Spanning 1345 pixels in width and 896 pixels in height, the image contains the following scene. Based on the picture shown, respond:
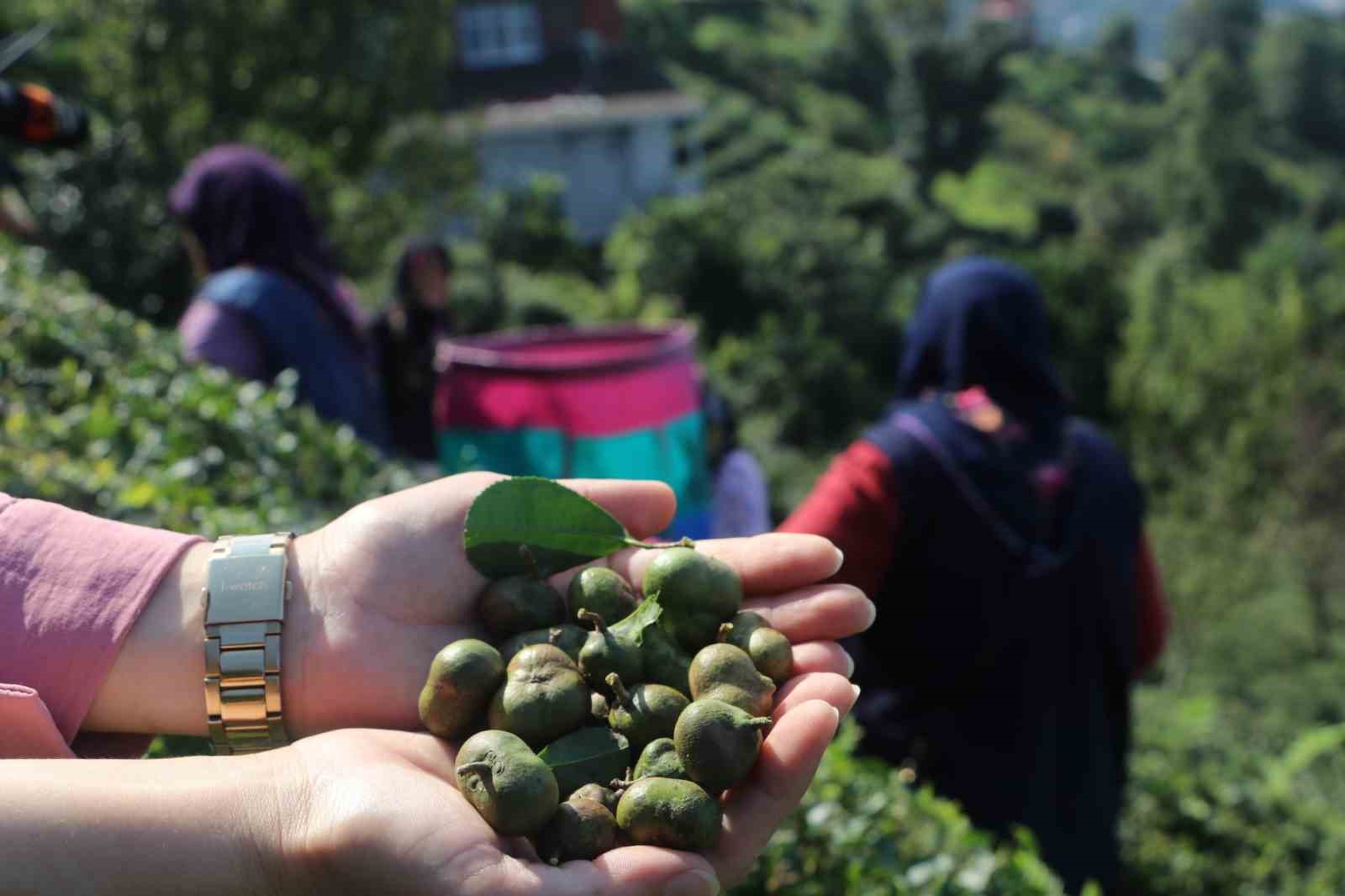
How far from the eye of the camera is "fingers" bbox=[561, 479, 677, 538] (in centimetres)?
238

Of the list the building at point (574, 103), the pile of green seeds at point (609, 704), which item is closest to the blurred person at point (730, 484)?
the pile of green seeds at point (609, 704)

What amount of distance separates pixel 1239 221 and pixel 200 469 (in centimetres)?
5325

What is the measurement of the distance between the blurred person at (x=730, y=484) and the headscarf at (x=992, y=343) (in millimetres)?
1565

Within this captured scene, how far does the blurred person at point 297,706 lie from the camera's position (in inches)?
64.4

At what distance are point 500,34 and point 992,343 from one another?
114 ft

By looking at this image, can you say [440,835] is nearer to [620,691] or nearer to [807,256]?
[620,691]

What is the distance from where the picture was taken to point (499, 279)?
58.6ft

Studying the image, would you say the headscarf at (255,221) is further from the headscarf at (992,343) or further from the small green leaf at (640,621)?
the small green leaf at (640,621)

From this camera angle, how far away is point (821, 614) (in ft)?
7.22

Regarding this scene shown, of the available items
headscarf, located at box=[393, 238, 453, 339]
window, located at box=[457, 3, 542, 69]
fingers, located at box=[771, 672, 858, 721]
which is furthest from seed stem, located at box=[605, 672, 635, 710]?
window, located at box=[457, 3, 542, 69]

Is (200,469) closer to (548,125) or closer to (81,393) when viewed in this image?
(81,393)

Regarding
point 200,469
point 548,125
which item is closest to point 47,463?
point 200,469

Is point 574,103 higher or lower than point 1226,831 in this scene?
higher

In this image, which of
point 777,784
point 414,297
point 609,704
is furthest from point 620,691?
point 414,297
